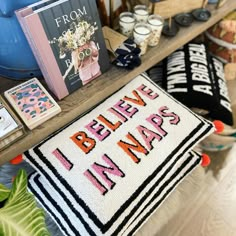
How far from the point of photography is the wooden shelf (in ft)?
2.34

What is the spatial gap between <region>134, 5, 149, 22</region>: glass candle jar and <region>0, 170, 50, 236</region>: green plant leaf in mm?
645

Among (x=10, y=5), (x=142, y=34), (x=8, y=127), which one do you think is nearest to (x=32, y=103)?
(x=8, y=127)

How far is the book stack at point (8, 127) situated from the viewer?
0.66m

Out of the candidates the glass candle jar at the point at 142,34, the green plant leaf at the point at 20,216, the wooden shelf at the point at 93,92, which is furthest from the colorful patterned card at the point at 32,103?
the glass candle jar at the point at 142,34

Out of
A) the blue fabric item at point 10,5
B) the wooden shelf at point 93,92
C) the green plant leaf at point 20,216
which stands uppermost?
the blue fabric item at point 10,5

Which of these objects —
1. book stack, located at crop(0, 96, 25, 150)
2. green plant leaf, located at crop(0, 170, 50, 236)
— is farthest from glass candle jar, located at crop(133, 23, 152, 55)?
green plant leaf, located at crop(0, 170, 50, 236)

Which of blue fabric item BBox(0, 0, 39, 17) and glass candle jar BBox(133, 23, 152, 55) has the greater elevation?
blue fabric item BBox(0, 0, 39, 17)

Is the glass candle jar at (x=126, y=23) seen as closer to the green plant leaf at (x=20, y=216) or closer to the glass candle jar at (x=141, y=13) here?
the glass candle jar at (x=141, y=13)

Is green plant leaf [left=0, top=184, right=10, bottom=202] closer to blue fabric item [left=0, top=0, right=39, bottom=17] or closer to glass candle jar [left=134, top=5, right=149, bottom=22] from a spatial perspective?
blue fabric item [left=0, top=0, right=39, bottom=17]

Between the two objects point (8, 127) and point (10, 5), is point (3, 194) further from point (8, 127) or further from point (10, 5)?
point (10, 5)

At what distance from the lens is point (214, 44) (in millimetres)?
1251

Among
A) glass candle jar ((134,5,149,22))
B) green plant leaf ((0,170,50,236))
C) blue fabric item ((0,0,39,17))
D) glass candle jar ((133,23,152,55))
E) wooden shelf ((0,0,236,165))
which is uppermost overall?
blue fabric item ((0,0,39,17))

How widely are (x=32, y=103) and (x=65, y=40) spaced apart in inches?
7.7

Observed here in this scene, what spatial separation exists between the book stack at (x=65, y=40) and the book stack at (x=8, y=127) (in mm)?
137
